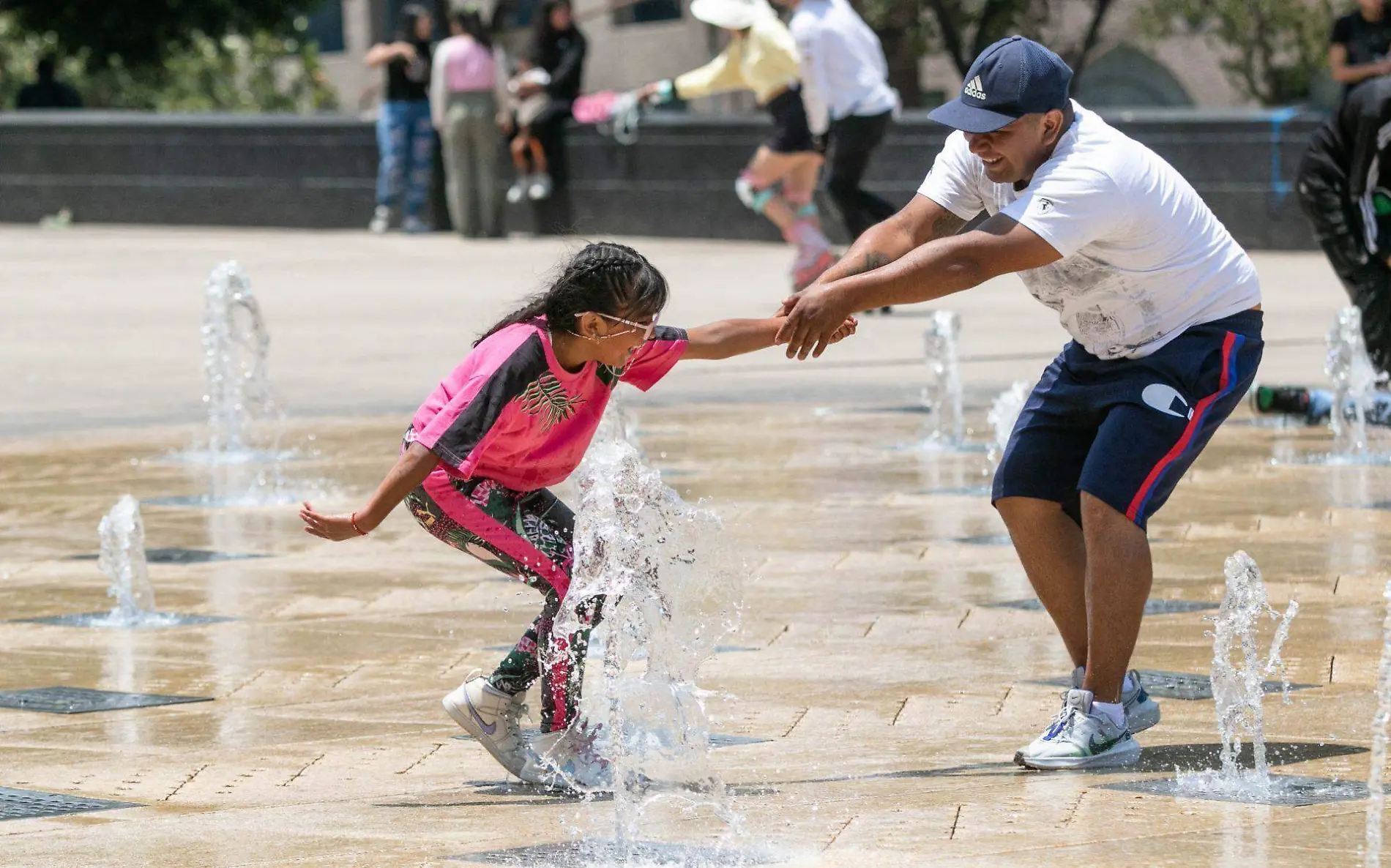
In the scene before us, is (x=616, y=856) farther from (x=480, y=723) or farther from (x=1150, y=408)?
(x=1150, y=408)

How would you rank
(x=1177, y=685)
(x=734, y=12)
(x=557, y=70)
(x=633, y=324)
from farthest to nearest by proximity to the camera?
(x=557, y=70) → (x=734, y=12) → (x=1177, y=685) → (x=633, y=324)

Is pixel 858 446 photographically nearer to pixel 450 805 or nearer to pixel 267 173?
pixel 450 805

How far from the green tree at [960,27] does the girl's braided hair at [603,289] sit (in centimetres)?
2167

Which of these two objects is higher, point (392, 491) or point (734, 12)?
point (734, 12)

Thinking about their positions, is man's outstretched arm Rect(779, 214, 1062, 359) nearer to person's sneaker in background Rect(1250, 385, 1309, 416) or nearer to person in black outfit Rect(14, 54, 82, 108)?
person's sneaker in background Rect(1250, 385, 1309, 416)

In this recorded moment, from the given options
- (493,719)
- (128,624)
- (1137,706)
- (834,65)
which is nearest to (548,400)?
(493,719)

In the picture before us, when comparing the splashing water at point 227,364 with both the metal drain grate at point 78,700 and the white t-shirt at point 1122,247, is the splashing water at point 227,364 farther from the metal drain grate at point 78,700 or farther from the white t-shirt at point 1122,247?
the white t-shirt at point 1122,247

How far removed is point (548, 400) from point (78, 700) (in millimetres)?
1597

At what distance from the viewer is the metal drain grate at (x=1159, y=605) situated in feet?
22.4

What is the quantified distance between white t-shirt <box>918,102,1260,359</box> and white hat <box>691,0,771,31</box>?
997 cm

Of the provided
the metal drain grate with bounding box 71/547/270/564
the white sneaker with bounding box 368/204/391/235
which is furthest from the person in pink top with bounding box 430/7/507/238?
the metal drain grate with bounding box 71/547/270/564

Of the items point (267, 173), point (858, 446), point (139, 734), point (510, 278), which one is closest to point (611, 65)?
point (267, 173)

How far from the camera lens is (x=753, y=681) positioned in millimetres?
6043

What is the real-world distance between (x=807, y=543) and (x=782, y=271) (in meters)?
10.6
